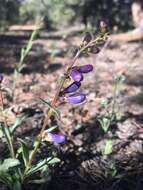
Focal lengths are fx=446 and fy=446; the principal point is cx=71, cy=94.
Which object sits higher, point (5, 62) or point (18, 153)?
point (5, 62)

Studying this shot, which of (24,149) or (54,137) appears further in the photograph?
(24,149)

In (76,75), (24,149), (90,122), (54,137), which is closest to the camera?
(76,75)

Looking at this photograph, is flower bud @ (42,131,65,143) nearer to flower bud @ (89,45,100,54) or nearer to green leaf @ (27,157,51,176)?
green leaf @ (27,157,51,176)

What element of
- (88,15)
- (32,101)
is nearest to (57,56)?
(32,101)

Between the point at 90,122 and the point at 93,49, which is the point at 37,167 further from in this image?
the point at 90,122

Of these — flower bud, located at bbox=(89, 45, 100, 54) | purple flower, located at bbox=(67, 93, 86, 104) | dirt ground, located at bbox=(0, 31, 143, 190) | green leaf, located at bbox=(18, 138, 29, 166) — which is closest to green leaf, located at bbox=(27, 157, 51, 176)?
green leaf, located at bbox=(18, 138, 29, 166)

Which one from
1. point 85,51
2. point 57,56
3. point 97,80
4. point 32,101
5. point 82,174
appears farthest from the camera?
point 57,56

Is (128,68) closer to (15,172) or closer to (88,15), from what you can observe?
(15,172)

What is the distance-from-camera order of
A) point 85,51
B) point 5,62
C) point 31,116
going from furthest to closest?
1. point 5,62
2. point 31,116
3. point 85,51

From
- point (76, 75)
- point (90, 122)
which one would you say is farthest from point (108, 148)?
point (76, 75)
